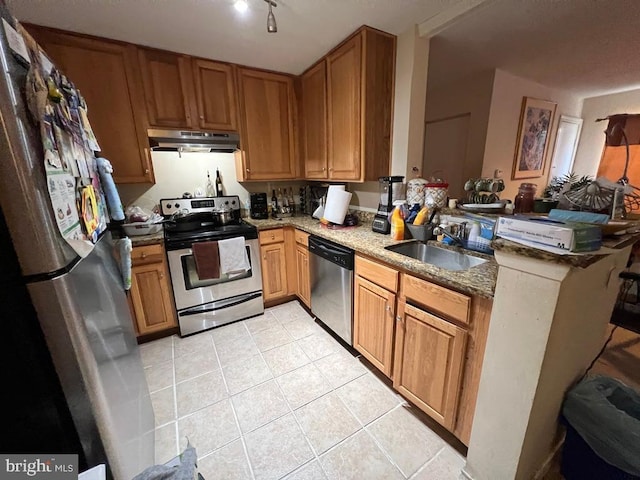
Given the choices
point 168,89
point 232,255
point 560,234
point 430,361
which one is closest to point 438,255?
point 430,361

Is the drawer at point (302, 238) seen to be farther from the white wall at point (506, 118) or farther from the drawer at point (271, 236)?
the white wall at point (506, 118)

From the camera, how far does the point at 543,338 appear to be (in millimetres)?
829

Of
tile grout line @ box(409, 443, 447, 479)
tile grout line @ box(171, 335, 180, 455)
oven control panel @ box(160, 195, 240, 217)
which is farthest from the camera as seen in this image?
oven control panel @ box(160, 195, 240, 217)

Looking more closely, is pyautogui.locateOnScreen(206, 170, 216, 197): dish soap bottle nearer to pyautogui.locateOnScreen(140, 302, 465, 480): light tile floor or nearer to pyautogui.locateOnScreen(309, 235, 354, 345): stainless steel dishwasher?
pyautogui.locateOnScreen(309, 235, 354, 345): stainless steel dishwasher

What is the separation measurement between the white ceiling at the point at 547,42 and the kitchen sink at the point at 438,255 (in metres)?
1.45

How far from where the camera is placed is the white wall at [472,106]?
2.69 meters

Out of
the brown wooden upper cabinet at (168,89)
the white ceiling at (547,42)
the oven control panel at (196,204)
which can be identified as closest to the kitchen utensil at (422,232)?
the white ceiling at (547,42)

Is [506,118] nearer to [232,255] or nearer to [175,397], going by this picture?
[232,255]

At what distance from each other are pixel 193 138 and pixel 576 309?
2566mm

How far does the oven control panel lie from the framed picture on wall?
3.43 metres

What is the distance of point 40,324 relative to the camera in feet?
1.86

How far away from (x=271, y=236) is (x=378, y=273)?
49.7 inches

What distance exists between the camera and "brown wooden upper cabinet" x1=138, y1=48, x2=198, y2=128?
201cm

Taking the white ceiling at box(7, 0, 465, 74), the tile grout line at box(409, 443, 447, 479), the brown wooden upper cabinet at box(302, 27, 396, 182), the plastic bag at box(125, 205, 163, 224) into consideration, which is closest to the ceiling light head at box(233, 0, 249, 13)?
the white ceiling at box(7, 0, 465, 74)
